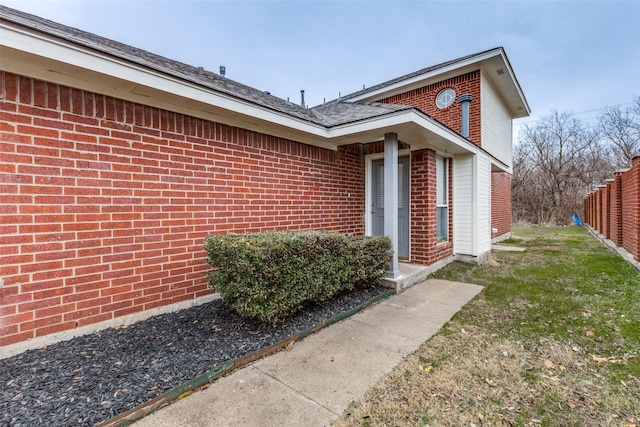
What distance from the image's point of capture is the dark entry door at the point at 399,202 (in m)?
6.12

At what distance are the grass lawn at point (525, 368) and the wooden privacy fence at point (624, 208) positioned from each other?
242cm

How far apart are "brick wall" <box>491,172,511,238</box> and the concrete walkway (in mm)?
8160

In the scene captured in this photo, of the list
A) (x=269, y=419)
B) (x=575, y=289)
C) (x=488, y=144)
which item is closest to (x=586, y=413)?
(x=269, y=419)

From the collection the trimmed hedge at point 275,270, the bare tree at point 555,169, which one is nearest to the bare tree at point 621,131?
the bare tree at point 555,169

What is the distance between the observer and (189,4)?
6.35 metres

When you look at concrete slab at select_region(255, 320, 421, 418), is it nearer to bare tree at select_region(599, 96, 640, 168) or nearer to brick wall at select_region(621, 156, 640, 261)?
brick wall at select_region(621, 156, 640, 261)

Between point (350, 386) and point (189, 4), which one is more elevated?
point (189, 4)

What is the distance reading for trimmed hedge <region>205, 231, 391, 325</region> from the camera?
2836 mm

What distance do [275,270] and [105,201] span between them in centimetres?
191

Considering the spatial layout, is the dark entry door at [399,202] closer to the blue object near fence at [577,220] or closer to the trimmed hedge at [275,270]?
the trimmed hedge at [275,270]

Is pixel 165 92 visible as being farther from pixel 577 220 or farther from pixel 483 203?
pixel 577 220

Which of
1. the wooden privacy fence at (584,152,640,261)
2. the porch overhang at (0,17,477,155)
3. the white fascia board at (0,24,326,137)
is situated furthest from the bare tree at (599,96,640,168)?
the white fascia board at (0,24,326,137)

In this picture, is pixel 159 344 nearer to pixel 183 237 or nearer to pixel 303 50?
pixel 183 237

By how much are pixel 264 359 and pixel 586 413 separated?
254 cm
